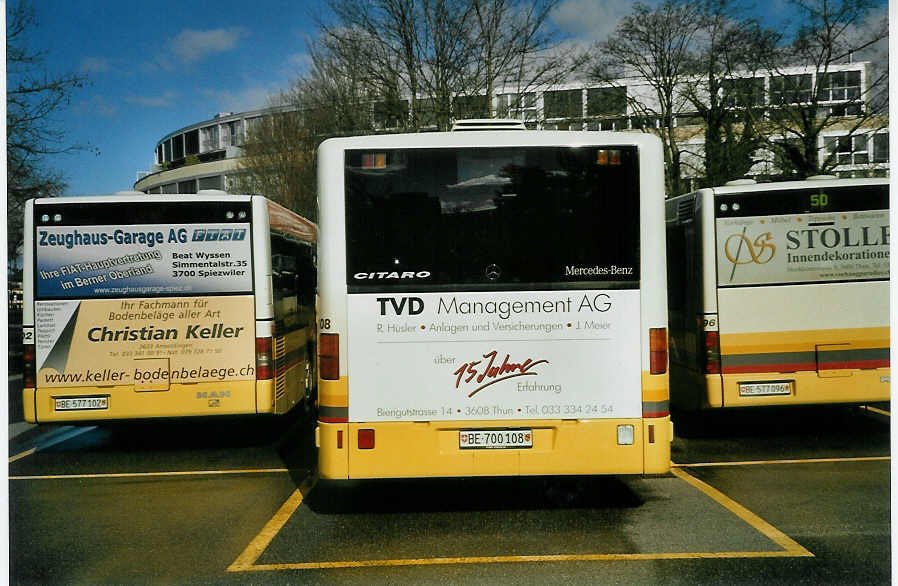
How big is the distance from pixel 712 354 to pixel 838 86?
14.6m

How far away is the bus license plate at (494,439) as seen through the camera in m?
6.29

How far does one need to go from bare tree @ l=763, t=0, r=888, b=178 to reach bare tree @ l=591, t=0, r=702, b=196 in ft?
10.1

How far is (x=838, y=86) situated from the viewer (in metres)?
21.5

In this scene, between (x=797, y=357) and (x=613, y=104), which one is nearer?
(x=797, y=357)

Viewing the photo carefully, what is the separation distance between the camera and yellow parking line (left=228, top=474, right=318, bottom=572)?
18.6 feet

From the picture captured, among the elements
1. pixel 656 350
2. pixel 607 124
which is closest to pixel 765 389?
pixel 656 350

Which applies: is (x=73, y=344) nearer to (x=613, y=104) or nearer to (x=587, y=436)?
(x=587, y=436)

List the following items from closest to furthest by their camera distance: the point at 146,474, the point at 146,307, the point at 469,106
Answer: the point at 146,474 < the point at 146,307 < the point at 469,106

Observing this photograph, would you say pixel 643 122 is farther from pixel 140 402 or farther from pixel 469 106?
pixel 140 402

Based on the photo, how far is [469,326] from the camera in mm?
6297

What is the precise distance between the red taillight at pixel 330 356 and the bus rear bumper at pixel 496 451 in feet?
1.17

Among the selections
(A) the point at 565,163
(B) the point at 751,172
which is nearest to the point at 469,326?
(A) the point at 565,163

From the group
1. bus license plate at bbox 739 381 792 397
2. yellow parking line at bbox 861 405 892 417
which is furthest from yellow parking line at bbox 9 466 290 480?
yellow parking line at bbox 861 405 892 417

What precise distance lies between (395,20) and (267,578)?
19.1 metres
